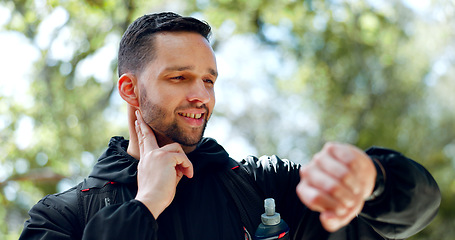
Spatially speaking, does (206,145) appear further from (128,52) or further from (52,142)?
(52,142)

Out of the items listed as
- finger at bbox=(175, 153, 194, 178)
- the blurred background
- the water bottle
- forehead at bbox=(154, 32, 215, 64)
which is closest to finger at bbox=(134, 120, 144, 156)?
finger at bbox=(175, 153, 194, 178)

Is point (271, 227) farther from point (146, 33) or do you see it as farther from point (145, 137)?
point (146, 33)

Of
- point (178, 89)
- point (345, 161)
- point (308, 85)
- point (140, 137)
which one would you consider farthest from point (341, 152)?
point (308, 85)

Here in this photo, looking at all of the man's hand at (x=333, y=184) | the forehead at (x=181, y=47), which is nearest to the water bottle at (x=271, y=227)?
the man's hand at (x=333, y=184)

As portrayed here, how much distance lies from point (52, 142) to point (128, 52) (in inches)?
258

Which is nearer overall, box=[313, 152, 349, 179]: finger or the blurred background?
box=[313, 152, 349, 179]: finger

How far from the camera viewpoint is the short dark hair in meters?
1.83

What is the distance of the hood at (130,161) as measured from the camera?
174cm

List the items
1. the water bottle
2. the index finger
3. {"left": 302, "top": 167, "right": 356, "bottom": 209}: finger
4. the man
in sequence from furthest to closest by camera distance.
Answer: the index finger, the water bottle, the man, {"left": 302, "top": 167, "right": 356, "bottom": 209}: finger

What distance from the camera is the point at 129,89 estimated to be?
1.87m

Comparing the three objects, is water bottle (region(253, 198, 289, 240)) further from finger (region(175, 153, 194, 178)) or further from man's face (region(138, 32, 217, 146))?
man's face (region(138, 32, 217, 146))

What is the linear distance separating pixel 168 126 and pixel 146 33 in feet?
1.33

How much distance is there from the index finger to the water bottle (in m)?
0.47

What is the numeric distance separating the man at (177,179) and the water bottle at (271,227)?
0.38 feet
